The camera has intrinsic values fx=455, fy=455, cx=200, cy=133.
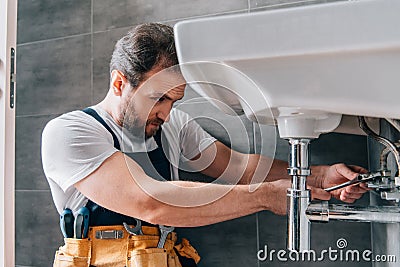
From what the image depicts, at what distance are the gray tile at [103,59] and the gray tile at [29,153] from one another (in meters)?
0.20

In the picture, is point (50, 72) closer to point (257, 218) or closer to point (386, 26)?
point (257, 218)

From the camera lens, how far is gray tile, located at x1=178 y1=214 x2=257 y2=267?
3.97 feet

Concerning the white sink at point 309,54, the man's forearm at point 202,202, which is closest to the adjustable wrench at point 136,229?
the man's forearm at point 202,202

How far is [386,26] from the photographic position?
48cm

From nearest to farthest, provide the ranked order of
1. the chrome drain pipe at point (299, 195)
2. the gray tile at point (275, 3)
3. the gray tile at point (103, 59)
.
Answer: the chrome drain pipe at point (299, 195) → the gray tile at point (275, 3) → the gray tile at point (103, 59)

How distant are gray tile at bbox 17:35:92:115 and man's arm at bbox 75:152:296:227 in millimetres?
483

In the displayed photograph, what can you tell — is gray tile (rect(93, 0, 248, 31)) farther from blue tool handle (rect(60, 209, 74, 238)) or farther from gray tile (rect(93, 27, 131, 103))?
blue tool handle (rect(60, 209, 74, 238))

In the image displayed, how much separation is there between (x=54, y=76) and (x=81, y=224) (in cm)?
59

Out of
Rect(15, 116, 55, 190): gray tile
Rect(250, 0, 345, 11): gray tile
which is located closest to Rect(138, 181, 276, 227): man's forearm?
Rect(250, 0, 345, 11): gray tile

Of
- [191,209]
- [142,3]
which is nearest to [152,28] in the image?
[142,3]

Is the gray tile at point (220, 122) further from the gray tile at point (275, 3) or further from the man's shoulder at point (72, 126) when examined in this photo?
the gray tile at point (275, 3)

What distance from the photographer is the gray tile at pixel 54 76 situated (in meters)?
1.44

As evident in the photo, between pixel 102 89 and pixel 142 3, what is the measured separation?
289mm

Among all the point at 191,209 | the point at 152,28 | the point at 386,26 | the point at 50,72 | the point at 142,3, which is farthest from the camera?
the point at 50,72
